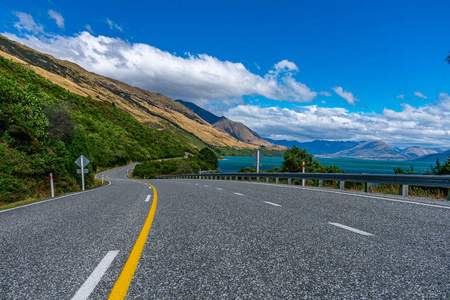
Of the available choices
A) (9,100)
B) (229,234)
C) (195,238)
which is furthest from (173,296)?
(9,100)

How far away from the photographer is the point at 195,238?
4336mm

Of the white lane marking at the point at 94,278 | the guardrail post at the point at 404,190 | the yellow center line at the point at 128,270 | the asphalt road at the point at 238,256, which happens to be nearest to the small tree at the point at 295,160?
the guardrail post at the point at 404,190

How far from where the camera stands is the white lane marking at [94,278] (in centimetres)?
250

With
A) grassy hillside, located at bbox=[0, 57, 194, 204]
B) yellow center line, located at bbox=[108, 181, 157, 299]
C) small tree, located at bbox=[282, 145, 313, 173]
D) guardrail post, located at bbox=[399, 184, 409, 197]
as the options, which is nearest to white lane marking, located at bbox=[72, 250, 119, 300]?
yellow center line, located at bbox=[108, 181, 157, 299]

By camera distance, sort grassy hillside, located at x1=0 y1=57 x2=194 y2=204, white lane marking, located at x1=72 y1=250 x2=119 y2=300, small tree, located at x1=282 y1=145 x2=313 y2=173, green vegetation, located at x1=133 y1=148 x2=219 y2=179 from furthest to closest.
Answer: green vegetation, located at x1=133 y1=148 x2=219 y2=179 < small tree, located at x1=282 y1=145 x2=313 y2=173 < grassy hillside, located at x1=0 y1=57 x2=194 y2=204 < white lane marking, located at x1=72 y1=250 x2=119 y2=300

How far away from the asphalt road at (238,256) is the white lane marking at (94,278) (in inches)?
0.6

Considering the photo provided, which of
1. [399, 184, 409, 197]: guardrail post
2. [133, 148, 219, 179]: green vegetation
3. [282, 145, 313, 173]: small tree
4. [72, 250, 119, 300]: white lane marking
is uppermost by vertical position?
[282, 145, 313, 173]: small tree

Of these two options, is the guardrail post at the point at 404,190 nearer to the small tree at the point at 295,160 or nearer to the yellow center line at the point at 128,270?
the yellow center line at the point at 128,270

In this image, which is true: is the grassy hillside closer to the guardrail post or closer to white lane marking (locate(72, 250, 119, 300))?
white lane marking (locate(72, 250, 119, 300))

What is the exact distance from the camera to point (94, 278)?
286 cm

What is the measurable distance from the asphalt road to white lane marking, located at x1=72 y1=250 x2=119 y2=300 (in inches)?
0.6

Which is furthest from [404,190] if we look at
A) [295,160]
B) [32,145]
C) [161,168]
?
[161,168]

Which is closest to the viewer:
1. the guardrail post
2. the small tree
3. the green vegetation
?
the guardrail post

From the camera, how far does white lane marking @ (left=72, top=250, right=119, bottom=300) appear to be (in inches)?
98.4
